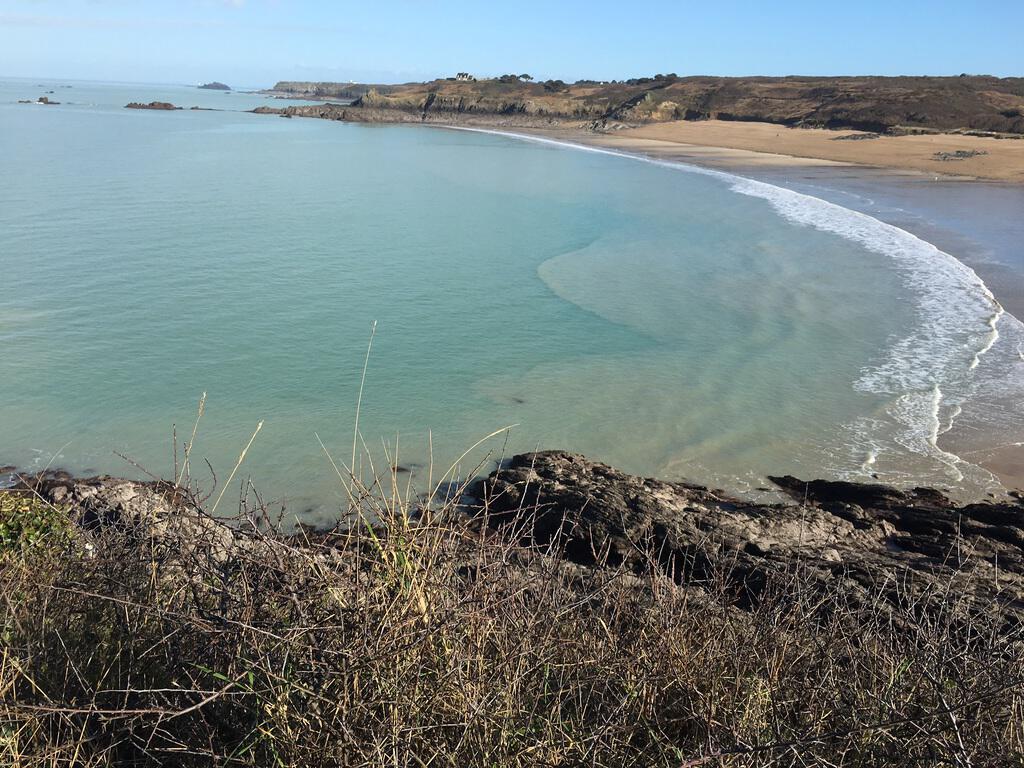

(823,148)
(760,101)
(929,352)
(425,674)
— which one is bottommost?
(929,352)

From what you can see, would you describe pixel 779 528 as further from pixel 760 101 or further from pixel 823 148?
pixel 760 101

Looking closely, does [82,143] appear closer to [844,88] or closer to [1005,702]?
[1005,702]

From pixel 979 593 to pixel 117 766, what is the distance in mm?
6024

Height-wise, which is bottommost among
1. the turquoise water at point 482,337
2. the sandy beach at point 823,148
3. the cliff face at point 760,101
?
the turquoise water at point 482,337

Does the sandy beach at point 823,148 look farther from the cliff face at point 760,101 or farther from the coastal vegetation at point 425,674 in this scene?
the coastal vegetation at point 425,674

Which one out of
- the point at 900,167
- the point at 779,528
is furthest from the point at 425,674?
the point at 900,167

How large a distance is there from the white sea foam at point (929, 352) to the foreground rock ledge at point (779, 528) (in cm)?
136

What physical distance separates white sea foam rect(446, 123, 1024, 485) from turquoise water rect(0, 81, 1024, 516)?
0.05 metres

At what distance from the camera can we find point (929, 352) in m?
13.5

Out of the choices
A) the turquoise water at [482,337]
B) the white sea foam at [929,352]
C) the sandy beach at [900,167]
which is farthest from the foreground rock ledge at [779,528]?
the sandy beach at [900,167]

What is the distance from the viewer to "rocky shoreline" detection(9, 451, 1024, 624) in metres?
6.28

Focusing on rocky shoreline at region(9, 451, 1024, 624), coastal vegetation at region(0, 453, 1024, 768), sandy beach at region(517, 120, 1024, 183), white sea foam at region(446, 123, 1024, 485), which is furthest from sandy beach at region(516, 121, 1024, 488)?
coastal vegetation at region(0, 453, 1024, 768)

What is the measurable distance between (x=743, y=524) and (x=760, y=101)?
241 feet

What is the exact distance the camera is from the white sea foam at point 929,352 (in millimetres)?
10094
